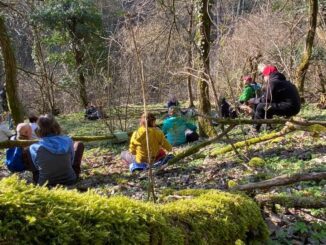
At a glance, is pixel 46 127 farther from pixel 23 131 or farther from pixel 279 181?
pixel 279 181

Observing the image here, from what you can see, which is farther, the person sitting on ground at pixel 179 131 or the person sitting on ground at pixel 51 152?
the person sitting on ground at pixel 179 131

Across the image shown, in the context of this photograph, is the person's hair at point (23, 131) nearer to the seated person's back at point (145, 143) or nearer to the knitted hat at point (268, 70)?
the seated person's back at point (145, 143)

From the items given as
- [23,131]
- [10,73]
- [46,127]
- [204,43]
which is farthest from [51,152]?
[10,73]

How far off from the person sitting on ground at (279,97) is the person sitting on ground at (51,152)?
4.57 metres

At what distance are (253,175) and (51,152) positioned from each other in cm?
277

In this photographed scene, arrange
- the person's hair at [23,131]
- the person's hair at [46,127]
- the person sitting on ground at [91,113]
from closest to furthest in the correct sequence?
1. the person's hair at [46,127]
2. the person's hair at [23,131]
3. the person sitting on ground at [91,113]

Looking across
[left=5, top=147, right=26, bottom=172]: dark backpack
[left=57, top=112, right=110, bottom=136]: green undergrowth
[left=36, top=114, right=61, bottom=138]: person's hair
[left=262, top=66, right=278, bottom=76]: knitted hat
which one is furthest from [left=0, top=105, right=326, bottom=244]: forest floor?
[left=57, top=112, right=110, bottom=136]: green undergrowth

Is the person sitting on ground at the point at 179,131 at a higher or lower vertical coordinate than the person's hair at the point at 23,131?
lower

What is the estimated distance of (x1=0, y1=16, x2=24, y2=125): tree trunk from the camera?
10.8m

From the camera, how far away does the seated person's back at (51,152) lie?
6.20m

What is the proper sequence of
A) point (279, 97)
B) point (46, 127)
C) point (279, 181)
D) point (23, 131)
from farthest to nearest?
point (279, 97) < point (23, 131) < point (46, 127) < point (279, 181)

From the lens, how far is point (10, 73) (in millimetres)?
11094

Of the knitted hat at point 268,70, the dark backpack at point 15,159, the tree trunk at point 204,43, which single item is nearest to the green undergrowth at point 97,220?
the dark backpack at point 15,159

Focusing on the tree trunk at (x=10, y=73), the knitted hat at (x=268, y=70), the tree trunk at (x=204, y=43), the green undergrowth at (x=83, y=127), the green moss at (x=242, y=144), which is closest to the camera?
the green moss at (x=242, y=144)
